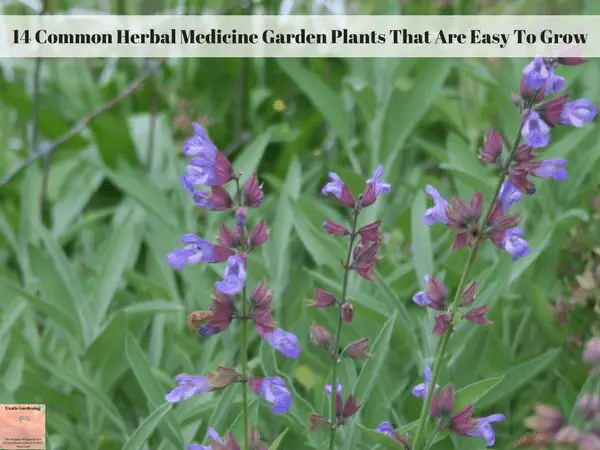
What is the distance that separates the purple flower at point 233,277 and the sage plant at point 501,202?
0.22 m

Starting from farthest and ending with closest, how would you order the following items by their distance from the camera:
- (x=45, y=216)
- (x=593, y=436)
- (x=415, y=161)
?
(x=415, y=161)
(x=45, y=216)
(x=593, y=436)

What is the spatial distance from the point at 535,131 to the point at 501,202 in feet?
0.37

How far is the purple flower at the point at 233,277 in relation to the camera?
826 millimetres

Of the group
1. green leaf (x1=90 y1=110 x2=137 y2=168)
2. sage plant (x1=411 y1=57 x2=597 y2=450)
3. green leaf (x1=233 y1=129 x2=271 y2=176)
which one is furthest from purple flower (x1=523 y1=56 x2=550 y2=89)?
green leaf (x1=90 y1=110 x2=137 y2=168)

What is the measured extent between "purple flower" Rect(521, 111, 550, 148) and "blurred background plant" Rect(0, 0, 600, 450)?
12.0 inches

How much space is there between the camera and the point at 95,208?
2.65m

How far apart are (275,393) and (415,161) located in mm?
1806

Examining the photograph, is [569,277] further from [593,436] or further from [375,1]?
[375,1]

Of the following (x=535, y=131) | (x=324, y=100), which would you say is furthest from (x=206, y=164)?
(x=324, y=100)

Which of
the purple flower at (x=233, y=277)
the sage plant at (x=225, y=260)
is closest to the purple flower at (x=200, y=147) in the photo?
the sage plant at (x=225, y=260)

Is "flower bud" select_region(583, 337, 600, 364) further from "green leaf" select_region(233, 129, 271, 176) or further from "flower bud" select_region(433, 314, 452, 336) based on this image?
"green leaf" select_region(233, 129, 271, 176)

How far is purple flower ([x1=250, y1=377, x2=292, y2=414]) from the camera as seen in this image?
897 millimetres

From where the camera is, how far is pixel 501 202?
37.1 inches

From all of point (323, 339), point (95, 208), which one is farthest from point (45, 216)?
point (323, 339)
